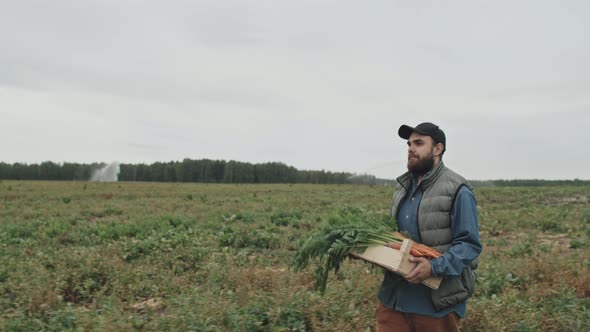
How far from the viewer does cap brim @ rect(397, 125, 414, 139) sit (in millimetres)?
3695

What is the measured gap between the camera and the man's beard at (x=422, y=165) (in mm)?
3629

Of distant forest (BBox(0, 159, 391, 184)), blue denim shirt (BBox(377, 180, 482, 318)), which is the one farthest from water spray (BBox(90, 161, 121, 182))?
blue denim shirt (BBox(377, 180, 482, 318))

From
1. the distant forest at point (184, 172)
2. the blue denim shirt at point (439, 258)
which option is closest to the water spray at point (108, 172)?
the distant forest at point (184, 172)

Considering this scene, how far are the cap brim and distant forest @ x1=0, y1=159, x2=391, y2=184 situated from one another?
81318mm

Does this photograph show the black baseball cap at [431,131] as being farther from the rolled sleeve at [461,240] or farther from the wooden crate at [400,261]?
Answer: the wooden crate at [400,261]

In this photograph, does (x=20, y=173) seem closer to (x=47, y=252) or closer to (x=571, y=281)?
(x=47, y=252)

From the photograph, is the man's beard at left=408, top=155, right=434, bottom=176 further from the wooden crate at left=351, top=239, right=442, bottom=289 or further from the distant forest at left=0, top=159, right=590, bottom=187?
the distant forest at left=0, top=159, right=590, bottom=187

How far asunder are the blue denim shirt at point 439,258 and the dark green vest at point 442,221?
2.4 inches

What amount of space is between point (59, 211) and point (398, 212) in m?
17.1

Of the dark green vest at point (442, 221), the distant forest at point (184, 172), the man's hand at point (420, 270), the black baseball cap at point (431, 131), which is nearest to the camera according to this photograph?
the man's hand at point (420, 270)

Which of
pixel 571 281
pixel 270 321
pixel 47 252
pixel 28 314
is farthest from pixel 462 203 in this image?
pixel 47 252

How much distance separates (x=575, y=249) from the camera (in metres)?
10.4

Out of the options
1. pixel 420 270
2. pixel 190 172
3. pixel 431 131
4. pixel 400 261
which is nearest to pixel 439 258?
pixel 420 270

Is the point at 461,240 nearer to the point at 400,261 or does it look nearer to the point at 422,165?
the point at 400,261
